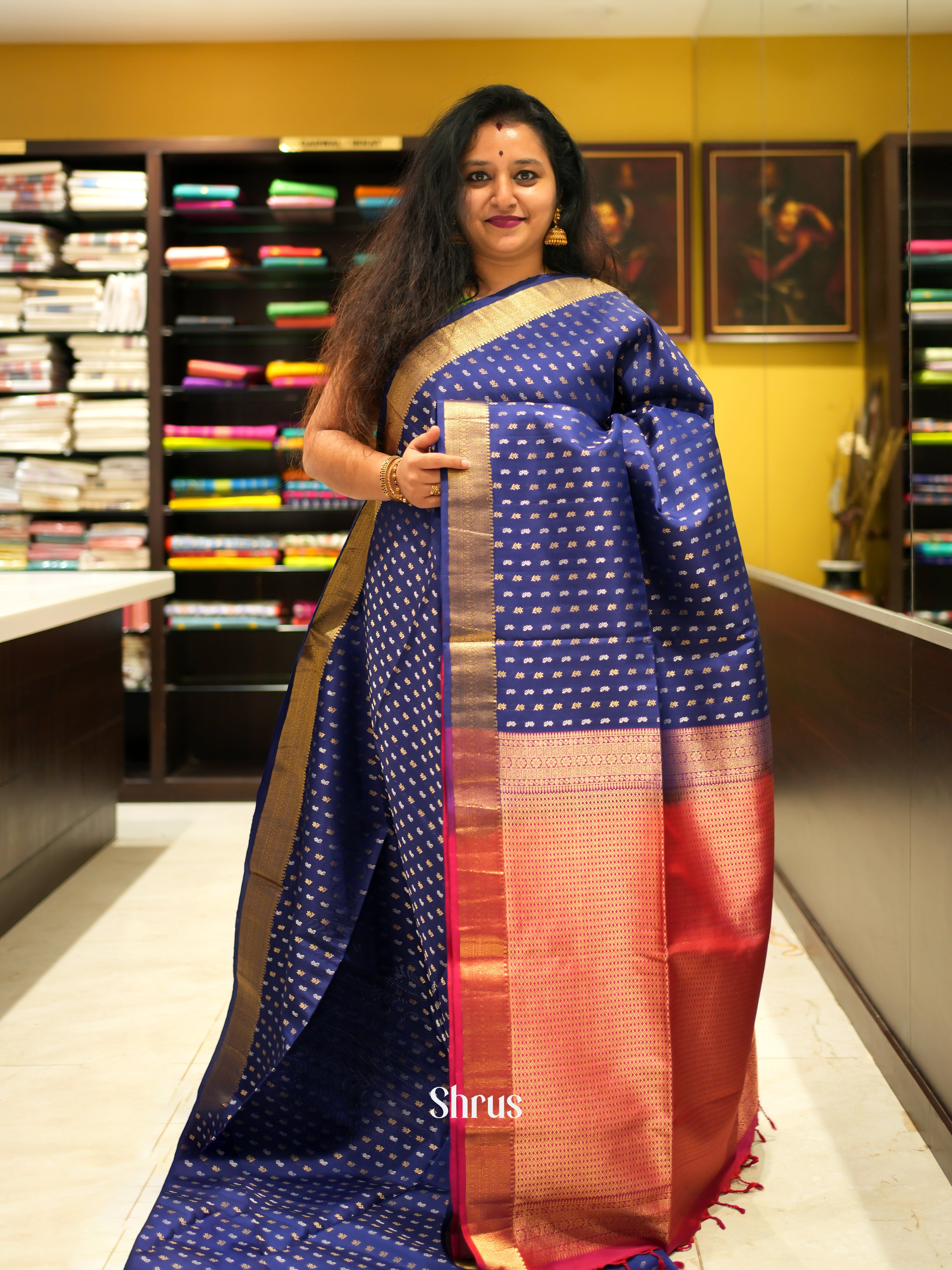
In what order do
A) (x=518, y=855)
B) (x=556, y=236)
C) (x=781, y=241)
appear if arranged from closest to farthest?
1. (x=518, y=855)
2. (x=556, y=236)
3. (x=781, y=241)

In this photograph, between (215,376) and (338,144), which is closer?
(338,144)

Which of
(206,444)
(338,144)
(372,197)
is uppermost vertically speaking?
(338,144)

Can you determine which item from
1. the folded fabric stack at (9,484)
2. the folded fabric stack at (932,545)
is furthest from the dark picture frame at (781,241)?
the folded fabric stack at (9,484)

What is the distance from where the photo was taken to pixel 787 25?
2.93m

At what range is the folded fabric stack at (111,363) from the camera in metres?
4.10

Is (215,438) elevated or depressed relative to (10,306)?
depressed

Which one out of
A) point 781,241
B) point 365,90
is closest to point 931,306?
point 781,241

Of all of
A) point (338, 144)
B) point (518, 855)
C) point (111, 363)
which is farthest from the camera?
point (111, 363)

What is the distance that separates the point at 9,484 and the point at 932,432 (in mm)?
3471

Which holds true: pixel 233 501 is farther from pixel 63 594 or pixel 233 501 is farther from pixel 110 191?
pixel 63 594

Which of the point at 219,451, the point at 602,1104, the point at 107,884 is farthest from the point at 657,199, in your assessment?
the point at 602,1104

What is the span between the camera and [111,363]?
13.5 feet

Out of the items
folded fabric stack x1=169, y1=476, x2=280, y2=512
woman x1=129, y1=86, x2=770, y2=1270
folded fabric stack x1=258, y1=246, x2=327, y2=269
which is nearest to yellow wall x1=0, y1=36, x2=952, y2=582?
folded fabric stack x1=258, y1=246, x2=327, y2=269

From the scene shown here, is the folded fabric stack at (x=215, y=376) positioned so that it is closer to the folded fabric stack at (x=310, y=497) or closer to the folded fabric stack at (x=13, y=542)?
the folded fabric stack at (x=310, y=497)
